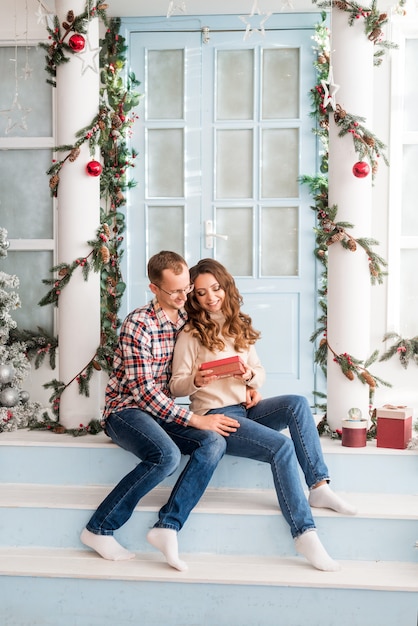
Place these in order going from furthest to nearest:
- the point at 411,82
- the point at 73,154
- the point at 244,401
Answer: the point at 411,82 < the point at 73,154 < the point at 244,401

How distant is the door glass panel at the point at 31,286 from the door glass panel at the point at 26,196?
0.42 ft

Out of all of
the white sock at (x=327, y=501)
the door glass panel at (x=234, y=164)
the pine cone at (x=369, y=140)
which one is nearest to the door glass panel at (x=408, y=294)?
the door glass panel at (x=234, y=164)

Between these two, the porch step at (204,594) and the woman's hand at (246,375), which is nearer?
the porch step at (204,594)

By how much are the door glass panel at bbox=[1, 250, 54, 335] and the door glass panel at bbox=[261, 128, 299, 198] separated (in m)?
1.40

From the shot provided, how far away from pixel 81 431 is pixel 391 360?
1923mm

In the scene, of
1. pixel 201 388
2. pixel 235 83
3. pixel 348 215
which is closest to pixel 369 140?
pixel 348 215

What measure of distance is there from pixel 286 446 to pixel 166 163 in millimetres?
2315

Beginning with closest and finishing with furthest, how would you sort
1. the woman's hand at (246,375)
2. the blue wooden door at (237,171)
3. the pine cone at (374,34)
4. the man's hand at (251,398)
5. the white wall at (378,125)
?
the woman's hand at (246,375), the man's hand at (251,398), the pine cone at (374,34), the white wall at (378,125), the blue wooden door at (237,171)

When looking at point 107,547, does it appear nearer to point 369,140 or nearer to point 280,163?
point 369,140

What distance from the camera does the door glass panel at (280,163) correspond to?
4.61 meters

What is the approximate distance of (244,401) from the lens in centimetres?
324

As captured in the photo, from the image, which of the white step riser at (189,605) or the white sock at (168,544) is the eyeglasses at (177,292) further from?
the white step riser at (189,605)

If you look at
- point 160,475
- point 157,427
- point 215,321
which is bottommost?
point 160,475

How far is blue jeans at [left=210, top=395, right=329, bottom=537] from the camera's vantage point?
2891mm
